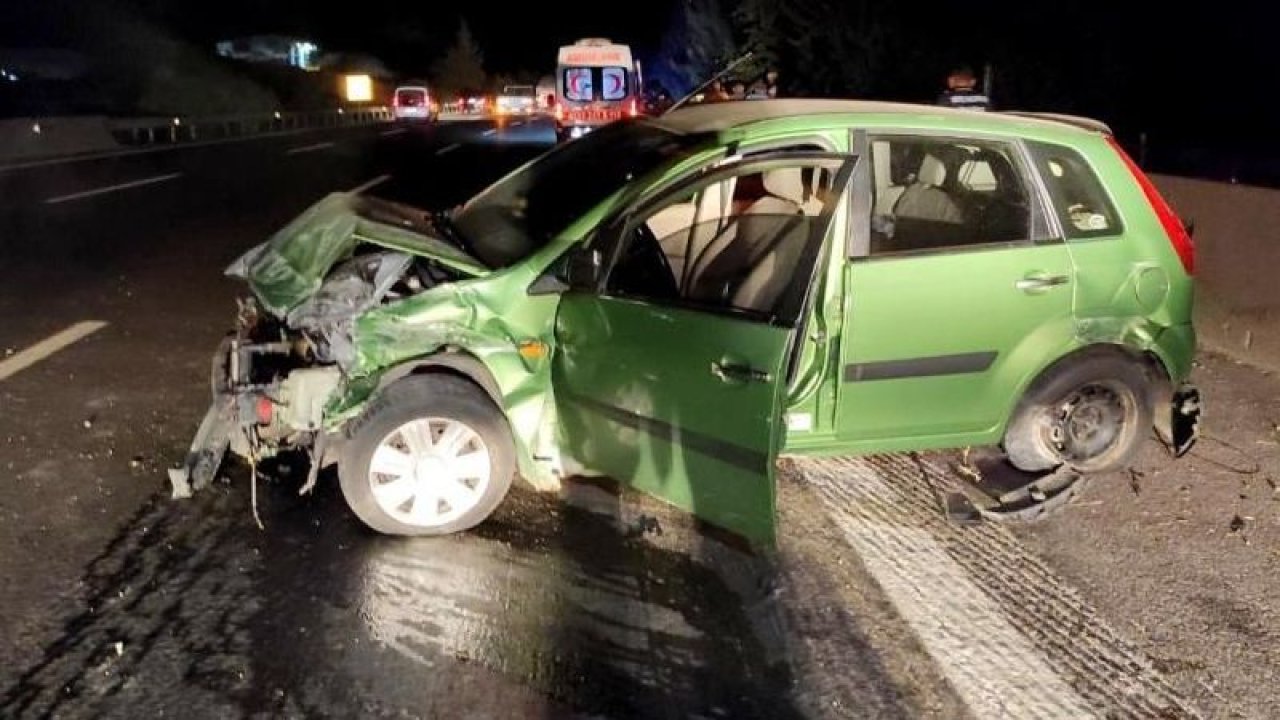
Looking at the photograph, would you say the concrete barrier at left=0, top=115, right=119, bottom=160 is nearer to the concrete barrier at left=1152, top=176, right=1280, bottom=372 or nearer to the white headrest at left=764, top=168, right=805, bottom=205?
the white headrest at left=764, top=168, right=805, bottom=205

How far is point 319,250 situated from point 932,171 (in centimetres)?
256

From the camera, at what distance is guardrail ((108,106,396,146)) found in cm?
2956

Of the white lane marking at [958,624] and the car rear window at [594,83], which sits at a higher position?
the car rear window at [594,83]

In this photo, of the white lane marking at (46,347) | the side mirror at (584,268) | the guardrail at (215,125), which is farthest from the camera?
the guardrail at (215,125)

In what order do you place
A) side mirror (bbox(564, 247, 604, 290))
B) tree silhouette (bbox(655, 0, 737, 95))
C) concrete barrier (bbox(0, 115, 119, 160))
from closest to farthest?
side mirror (bbox(564, 247, 604, 290)) < concrete barrier (bbox(0, 115, 119, 160)) < tree silhouette (bbox(655, 0, 737, 95))

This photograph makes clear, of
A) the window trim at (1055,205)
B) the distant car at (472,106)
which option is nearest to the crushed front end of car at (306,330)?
the window trim at (1055,205)

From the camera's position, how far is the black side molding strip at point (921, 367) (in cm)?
467

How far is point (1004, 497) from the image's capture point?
201 inches

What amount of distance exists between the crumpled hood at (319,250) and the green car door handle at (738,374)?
3.54 feet

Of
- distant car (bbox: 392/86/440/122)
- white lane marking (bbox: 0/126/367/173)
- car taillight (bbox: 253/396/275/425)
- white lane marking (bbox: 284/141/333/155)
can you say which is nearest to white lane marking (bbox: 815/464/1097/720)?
car taillight (bbox: 253/396/275/425)

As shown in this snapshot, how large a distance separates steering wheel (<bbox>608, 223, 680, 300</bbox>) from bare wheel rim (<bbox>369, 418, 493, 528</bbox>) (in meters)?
0.83

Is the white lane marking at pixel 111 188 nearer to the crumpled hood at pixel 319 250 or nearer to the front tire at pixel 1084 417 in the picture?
the crumpled hood at pixel 319 250

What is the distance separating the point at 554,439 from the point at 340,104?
5810cm

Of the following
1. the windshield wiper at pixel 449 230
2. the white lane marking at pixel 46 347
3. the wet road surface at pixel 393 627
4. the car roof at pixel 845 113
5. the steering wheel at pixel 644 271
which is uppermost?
the car roof at pixel 845 113
